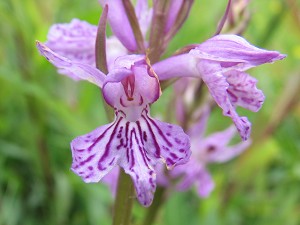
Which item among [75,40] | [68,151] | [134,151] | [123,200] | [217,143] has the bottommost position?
[68,151]

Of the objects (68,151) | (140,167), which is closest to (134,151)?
(140,167)

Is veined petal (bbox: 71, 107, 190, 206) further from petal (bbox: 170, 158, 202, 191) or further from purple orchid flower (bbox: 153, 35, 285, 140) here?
petal (bbox: 170, 158, 202, 191)

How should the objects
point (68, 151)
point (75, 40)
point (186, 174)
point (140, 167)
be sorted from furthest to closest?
point (68, 151) < point (186, 174) < point (75, 40) < point (140, 167)

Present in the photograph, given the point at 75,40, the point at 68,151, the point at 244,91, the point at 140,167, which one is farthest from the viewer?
the point at 68,151

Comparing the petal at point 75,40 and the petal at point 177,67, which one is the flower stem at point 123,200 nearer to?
the petal at point 177,67

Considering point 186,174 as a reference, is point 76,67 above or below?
above

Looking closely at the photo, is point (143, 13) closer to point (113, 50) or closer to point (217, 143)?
point (113, 50)

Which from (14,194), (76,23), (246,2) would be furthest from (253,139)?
(76,23)

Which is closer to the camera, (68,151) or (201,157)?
(201,157)

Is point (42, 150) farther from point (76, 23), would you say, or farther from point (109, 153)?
point (109, 153)
